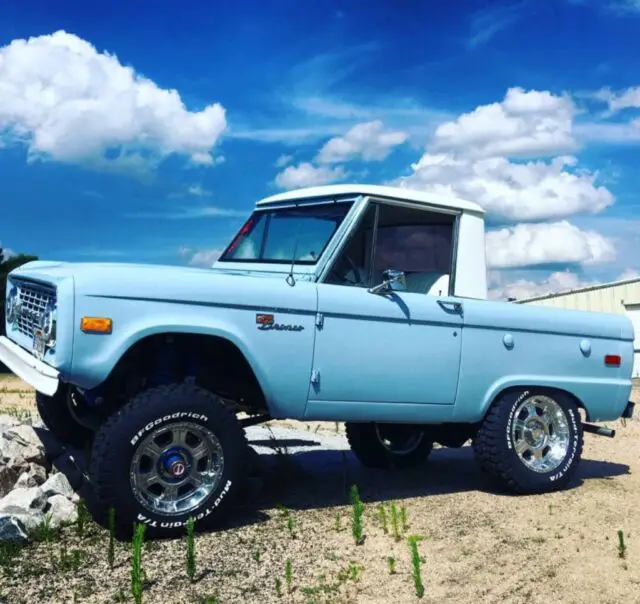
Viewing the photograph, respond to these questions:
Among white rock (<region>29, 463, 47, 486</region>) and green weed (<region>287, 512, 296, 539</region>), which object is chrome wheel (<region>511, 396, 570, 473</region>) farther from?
white rock (<region>29, 463, 47, 486</region>)

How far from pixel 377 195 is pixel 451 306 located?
97 cm

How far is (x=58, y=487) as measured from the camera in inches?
226

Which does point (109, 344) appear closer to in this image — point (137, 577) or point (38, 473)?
point (137, 577)

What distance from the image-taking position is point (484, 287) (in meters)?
6.56

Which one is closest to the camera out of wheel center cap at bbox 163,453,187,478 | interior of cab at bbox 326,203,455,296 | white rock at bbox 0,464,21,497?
wheel center cap at bbox 163,453,187,478

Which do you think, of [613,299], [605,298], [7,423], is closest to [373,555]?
[7,423]

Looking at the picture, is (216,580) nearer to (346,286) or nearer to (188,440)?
(188,440)

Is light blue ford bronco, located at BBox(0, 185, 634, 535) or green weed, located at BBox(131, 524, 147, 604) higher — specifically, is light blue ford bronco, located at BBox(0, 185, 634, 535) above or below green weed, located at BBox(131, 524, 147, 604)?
above

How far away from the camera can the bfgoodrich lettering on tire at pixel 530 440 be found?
626 cm

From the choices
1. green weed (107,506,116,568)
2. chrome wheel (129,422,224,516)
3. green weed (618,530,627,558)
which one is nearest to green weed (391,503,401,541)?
chrome wheel (129,422,224,516)

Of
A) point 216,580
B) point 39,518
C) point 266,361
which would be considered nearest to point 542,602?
point 216,580

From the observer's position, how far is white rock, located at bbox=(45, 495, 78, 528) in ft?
17.3

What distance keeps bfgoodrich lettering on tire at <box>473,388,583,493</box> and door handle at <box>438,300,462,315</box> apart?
837 millimetres

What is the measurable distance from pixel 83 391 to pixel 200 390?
104cm
